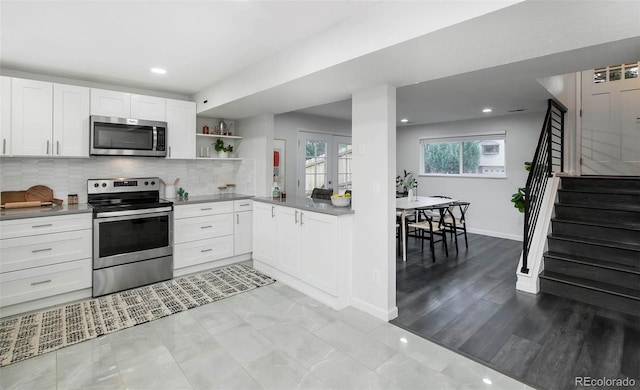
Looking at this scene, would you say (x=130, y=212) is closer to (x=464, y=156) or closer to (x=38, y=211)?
(x=38, y=211)

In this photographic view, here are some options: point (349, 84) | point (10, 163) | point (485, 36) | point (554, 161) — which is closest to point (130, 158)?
point (10, 163)

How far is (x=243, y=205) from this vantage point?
446cm

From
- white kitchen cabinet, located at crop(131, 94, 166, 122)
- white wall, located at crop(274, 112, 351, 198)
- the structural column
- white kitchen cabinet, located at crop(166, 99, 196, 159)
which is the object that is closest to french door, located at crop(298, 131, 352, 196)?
white wall, located at crop(274, 112, 351, 198)

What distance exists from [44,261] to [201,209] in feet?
5.21

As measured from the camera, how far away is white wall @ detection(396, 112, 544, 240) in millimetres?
5820

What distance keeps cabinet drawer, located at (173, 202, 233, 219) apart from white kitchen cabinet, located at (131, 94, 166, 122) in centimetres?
118

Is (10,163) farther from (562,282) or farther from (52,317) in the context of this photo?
(562,282)

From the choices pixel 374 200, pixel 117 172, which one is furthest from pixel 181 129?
pixel 374 200

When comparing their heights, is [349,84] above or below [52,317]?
above

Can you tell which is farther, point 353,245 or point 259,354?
point 353,245

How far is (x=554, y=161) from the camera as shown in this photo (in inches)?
204

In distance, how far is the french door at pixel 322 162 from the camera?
6.03 m

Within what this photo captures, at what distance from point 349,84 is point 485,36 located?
1.24 m

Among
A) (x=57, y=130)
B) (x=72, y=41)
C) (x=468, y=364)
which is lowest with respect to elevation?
(x=468, y=364)
